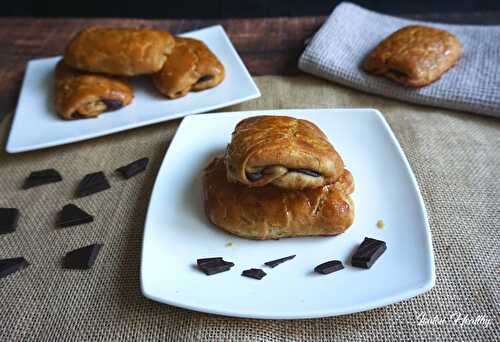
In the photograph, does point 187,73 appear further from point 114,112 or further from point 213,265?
point 213,265

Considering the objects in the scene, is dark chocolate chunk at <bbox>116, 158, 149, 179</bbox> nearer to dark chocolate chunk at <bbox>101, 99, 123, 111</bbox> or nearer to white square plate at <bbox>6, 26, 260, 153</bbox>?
white square plate at <bbox>6, 26, 260, 153</bbox>

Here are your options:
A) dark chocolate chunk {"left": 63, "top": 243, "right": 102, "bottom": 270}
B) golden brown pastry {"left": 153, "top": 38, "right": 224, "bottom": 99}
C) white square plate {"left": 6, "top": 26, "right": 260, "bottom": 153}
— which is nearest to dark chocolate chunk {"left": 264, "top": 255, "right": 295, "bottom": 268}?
dark chocolate chunk {"left": 63, "top": 243, "right": 102, "bottom": 270}

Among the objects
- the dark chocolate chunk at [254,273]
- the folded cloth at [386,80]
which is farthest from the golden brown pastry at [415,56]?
the dark chocolate chunk at [254,273]

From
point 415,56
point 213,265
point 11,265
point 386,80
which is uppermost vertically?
point 415,56

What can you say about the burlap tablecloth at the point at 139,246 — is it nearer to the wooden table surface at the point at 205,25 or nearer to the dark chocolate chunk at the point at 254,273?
the dark chocolate chunk at the point at 254,273

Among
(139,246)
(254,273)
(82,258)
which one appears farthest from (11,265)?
(254,273)

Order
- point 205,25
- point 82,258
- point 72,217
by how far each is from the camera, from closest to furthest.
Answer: point 82,258
point 72,217
point 205,25

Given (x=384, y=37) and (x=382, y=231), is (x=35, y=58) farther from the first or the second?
(x=382, y=231)
